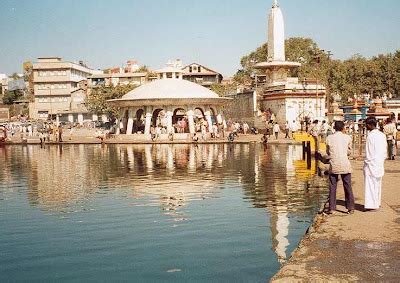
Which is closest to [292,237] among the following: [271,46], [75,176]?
[75,176]

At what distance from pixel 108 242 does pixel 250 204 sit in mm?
4485

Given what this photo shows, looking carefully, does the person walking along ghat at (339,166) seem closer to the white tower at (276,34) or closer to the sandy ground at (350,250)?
the sandy ground at (350,250)

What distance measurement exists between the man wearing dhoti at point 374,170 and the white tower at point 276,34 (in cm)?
4687

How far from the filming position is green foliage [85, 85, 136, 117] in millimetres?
75625

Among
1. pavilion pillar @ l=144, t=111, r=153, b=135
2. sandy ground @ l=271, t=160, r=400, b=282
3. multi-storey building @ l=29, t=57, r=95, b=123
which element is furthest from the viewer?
multi-storey building @ l=29, t=57, r=95, b=123

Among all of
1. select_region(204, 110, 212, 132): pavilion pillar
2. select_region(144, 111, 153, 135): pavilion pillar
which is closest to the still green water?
select_region(144, 111, 153, 135): pavilion pillar

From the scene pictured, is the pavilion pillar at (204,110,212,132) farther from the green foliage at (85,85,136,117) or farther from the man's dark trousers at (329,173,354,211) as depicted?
the man's dark trousers at (329,173,354,211)

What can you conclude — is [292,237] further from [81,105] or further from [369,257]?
[81,105]

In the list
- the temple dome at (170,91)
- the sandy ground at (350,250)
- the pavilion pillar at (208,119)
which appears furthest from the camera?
the pavilion pillar at (208,119)

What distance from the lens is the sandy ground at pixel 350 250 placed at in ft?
19.1

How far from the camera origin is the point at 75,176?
63.8 ft

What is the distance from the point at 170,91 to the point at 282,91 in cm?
1093

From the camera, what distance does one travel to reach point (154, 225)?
10.2 metres

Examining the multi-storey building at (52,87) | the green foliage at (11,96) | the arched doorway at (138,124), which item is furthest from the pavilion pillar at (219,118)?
the green foliage at (11,96)
